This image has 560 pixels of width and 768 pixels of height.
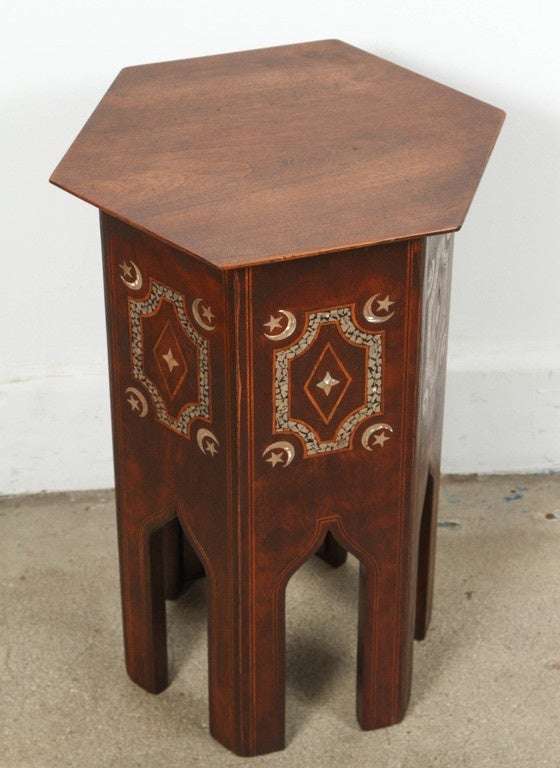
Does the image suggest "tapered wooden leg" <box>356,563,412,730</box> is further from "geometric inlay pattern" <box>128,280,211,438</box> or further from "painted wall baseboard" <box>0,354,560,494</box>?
"painted wall baseboard" <box>0,354,560,494</box>

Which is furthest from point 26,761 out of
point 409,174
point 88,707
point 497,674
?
point 409,174

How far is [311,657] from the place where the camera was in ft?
8.28

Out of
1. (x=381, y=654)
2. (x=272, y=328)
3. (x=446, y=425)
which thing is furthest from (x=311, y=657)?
(x=272, y=328)

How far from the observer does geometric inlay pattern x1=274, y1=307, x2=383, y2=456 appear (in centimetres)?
196

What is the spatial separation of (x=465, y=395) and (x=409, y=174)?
3.27ft

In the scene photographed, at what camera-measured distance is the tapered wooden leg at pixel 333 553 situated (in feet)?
8.93

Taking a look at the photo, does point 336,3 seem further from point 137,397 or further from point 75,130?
point 137,397

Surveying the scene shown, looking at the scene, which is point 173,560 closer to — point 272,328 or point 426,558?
point 426,558

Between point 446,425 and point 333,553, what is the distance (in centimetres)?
43

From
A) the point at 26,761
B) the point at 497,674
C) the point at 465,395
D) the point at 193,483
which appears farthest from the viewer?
the point at 465,395

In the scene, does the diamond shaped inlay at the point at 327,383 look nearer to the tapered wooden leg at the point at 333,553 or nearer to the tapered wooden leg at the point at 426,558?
the tapered wooden leg at the point at 426,558

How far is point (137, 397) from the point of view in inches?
84.8

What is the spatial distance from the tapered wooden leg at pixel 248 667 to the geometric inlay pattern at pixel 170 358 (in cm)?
27

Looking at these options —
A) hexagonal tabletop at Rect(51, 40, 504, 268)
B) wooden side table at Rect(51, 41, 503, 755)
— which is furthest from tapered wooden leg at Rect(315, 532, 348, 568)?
hexagonal tabletop at Rect(51, 40, 504, 268)
